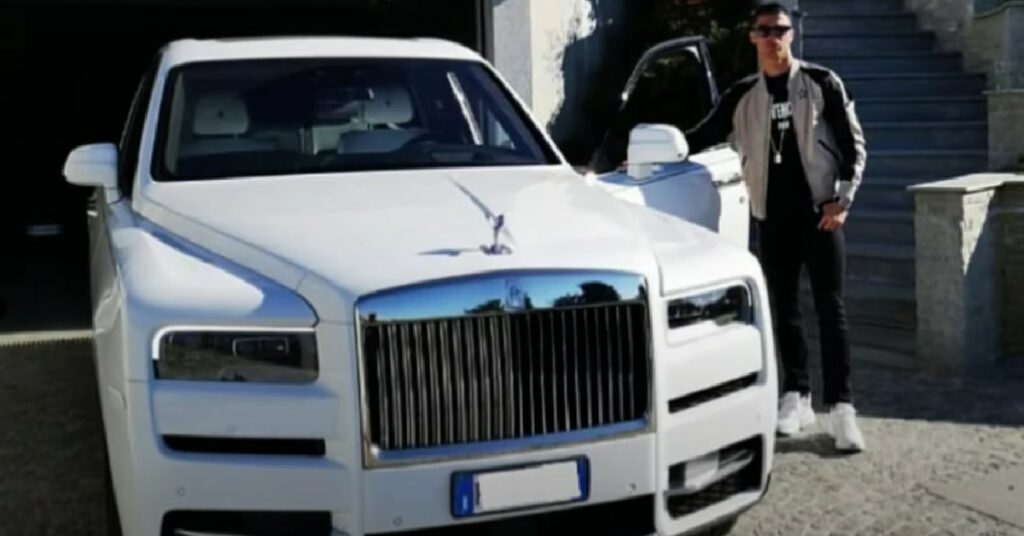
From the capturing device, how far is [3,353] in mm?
7547

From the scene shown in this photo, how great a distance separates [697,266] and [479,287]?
79 cm

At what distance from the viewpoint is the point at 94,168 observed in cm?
452

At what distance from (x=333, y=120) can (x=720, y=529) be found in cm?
219

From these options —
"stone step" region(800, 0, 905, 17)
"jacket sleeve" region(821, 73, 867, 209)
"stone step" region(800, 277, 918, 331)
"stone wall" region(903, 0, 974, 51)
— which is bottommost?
"stone step" region(800, 277, 918, 331)

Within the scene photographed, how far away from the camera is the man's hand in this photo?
511cm

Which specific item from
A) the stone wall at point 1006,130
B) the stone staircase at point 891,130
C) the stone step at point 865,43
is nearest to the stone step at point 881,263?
the stone staircase at point 891,130

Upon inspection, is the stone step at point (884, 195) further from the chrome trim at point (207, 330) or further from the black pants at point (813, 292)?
the chrome trim at point (207, 330)

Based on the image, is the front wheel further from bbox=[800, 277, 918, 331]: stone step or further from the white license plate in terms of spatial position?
bbox=[800, 277, 918, 331]: stone step

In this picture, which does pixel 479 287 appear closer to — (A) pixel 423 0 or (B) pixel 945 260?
(B) pixel 945 260

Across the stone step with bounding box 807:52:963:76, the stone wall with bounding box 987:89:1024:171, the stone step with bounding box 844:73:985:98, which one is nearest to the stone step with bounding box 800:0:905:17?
the stone step with bounding box 807:52:963:76

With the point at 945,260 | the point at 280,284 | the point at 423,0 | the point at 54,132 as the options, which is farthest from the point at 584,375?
the point at 54,132

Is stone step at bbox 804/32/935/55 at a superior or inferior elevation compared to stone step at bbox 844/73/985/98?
superior

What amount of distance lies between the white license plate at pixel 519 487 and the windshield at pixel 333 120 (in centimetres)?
165

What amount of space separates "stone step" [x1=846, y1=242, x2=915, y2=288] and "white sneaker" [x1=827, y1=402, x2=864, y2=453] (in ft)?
7.70
